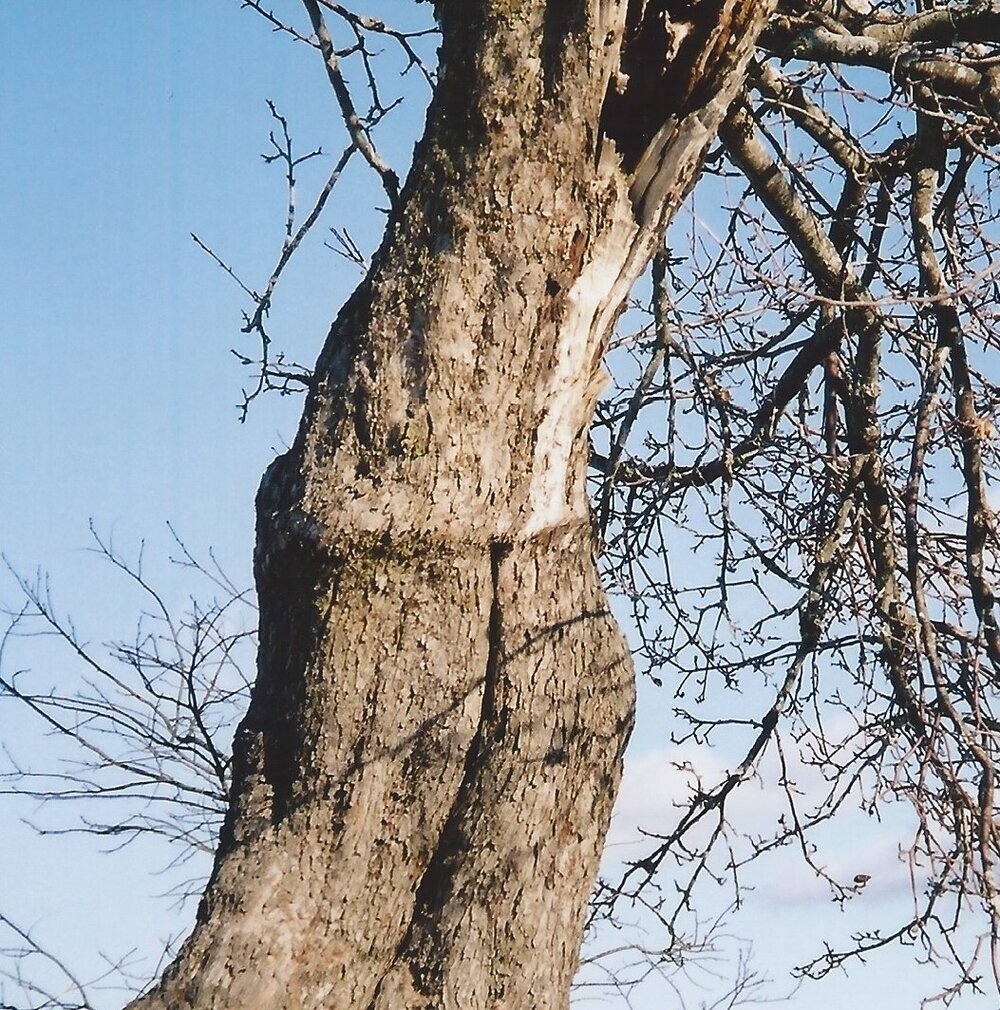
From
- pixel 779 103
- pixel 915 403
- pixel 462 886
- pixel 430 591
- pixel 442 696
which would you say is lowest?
pixel 462 886

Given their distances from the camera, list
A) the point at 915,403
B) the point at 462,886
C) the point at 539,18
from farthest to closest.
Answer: the point at 915,403
the point at 539,18
the point at 462,886

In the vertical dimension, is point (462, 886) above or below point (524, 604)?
below

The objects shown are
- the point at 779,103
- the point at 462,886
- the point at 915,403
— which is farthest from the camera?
the point at 915,403

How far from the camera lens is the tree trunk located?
2.79 meters

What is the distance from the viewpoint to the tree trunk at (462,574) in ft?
9.14

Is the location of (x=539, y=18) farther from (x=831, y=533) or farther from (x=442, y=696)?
(x=831, y=533)

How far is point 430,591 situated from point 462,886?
0.64 metres

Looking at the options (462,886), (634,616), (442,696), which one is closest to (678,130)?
(442,696)

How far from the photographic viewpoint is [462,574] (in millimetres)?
2912

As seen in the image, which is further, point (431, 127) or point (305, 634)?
point (431, 127)

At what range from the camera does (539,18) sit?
3123 mm

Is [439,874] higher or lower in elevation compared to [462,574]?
lower

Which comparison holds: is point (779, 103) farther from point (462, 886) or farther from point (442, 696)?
point (462, 886)

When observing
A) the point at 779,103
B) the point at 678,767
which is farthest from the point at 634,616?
the point at 779,103
